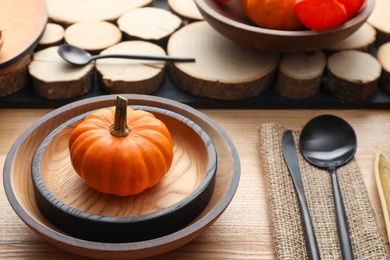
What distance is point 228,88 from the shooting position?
118 centimetres

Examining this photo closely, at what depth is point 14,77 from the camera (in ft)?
3.88

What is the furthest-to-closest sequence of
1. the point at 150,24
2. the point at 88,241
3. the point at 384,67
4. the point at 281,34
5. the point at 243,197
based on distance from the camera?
the point at 150,24, the point at 384,67, the point at 281,34, the point at 243,197, the point at 88,241

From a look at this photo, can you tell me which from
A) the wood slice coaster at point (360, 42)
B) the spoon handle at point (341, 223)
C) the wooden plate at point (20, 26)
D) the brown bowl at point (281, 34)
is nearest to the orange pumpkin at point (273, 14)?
the brown bowl at point (281, 34)

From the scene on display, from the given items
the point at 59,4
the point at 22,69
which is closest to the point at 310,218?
the point at 22,69

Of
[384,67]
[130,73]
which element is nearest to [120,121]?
[130,73]

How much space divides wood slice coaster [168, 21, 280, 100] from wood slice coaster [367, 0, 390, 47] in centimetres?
28

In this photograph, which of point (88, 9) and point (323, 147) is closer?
point (323, 147)

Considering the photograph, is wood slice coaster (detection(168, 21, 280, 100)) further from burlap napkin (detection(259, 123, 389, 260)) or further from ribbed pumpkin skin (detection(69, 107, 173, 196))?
ribbed pumpkin skin (detection(69, 107, 173, 196))

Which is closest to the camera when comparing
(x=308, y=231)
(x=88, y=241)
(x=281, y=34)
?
(x=88, y=241)

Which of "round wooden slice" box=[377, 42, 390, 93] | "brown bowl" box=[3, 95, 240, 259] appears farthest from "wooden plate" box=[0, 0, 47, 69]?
"round wooden slice" box=[377, 42, 390, 93]

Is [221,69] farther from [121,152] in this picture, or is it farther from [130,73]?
[121,152]

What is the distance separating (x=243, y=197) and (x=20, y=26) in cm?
65

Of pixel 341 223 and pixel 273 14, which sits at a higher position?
pixel 273 14

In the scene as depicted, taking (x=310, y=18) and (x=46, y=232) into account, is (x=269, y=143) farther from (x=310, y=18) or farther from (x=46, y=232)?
(x=46, y=232)
